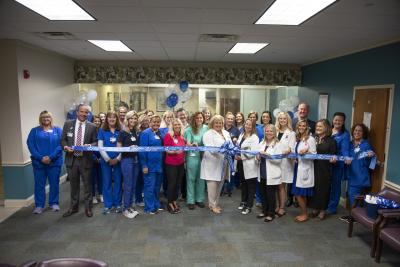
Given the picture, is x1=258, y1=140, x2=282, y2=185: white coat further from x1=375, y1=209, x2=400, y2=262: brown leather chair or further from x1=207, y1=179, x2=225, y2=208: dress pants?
x1=375, y1=209, x2=400, y2=262: brown leather chair

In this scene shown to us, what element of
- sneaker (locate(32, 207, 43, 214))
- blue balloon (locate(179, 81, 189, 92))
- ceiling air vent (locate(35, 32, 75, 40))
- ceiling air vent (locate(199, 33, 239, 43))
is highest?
ceiling air vent (locate(35, 32, 75, 40))

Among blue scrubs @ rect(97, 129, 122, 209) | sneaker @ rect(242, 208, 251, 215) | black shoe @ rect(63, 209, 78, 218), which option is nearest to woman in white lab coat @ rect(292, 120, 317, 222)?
sneaker @ rect(242, 208, 251, 215)

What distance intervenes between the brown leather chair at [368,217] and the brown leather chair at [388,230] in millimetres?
50

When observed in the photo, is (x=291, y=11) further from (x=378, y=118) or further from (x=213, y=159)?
(x=378, y=118)

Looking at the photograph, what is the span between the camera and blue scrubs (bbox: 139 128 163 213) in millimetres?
4004

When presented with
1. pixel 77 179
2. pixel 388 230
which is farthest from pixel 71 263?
pixel 388 230

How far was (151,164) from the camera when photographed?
4.04 metres

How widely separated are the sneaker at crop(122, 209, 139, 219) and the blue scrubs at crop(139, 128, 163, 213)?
186 millimetres

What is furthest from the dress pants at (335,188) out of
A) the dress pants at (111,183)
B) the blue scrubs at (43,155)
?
the blue scrubs at (43,155)

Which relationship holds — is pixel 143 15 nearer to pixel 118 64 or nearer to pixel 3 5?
pixel 3 5

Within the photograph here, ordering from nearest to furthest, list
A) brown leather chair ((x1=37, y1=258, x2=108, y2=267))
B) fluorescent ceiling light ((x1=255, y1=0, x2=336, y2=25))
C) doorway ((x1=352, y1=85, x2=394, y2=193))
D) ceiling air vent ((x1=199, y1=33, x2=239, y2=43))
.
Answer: brown leather chair ((x1=37, y1=258, x2=108, y2=267)), fluorescent ceiling light ((x1=255, y1=0, x2=336, y2=25)), ceiling air vent ((x1=199, y1=33, x2=239, y2=43)), doorway ((x1=352, y1=85, x2=394, y2=193))

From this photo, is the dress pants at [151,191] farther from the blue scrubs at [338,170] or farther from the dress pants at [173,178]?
the blue scrubs at [338,170]

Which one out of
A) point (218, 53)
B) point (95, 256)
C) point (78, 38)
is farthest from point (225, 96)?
point (95, 256)

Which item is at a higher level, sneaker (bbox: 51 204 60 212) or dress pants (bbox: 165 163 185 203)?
dress pants (bbox: 165 163 185 203)
